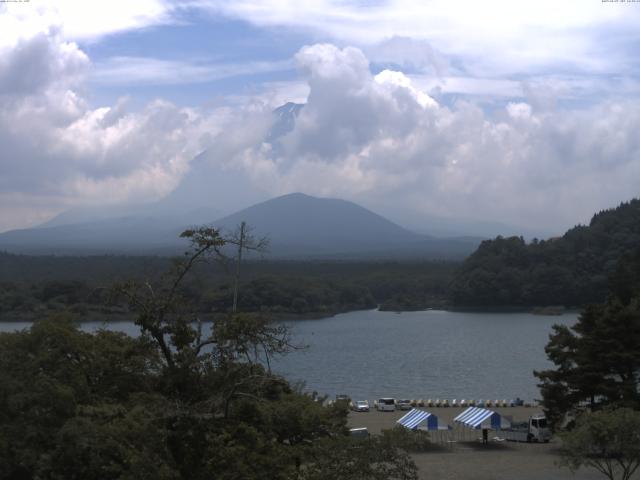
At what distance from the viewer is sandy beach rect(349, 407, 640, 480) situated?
46.0 feet

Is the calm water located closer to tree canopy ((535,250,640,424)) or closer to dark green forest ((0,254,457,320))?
dark green forest ((0,254,457,320))

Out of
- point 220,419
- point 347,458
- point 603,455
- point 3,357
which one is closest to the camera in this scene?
point 220,419

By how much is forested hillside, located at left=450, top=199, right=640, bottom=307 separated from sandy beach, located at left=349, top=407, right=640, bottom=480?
146 feet

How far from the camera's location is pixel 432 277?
2906 inches

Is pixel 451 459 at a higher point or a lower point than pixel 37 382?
lower

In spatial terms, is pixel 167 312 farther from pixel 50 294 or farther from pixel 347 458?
pixel 50 294

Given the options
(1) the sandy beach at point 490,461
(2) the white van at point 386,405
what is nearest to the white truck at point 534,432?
(1) the sandy beach at point 490,461

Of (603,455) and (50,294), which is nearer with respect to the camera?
(603,455)

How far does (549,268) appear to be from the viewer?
62.7 metres

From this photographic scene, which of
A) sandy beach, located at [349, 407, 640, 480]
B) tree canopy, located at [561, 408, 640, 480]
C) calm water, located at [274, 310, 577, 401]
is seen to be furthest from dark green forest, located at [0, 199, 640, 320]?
tree canopy, located at [561, 408, 640, 480]

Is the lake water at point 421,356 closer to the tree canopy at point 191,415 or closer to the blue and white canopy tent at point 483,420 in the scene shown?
the blue and white canopy tent at point 483,420

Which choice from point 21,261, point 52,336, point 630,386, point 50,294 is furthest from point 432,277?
point 52,336

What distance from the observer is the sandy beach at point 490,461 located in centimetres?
1402

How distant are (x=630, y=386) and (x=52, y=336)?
1060 cm
